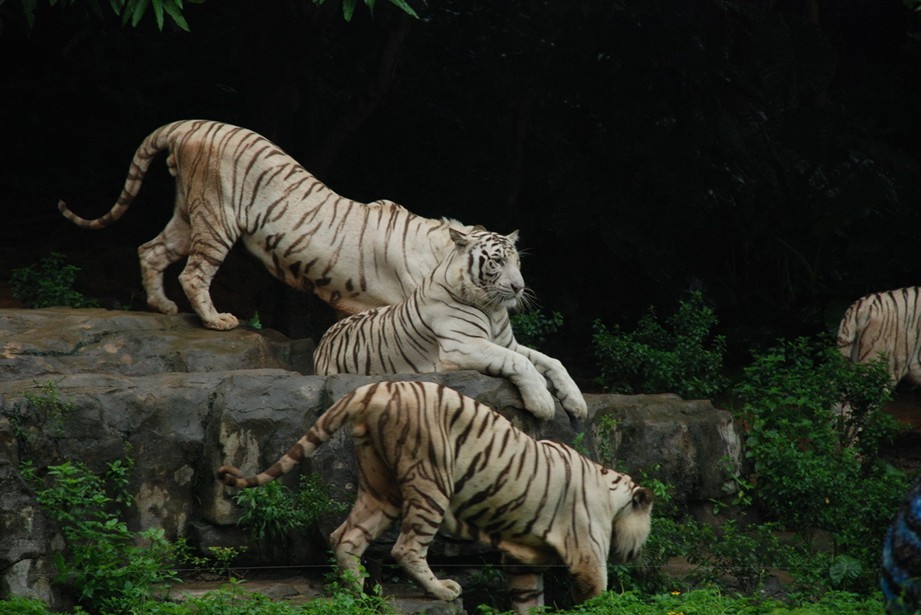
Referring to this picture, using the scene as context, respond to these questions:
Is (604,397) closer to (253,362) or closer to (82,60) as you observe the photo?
(253,362)

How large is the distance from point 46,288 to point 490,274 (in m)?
3.46

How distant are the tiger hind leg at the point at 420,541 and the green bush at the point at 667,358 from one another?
324 cm

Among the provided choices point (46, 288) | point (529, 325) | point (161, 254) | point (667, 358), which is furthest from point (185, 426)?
point (667, 358)

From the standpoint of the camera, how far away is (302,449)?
566cm

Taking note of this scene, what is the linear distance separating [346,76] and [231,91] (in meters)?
1.03

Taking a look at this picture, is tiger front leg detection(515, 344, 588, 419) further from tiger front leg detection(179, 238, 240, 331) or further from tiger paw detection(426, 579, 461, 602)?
tiger front leg detection(179, 238, 240, 331)

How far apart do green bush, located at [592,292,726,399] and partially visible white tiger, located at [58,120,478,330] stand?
1.75 metres

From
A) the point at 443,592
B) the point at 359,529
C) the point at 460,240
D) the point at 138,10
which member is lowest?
the point at 443,592

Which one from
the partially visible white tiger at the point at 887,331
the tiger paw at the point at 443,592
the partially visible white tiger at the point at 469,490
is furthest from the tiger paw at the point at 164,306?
the partially visible white tiger at the point at 887,331

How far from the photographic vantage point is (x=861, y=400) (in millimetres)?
8336

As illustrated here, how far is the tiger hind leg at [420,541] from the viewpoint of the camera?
5.80 meters

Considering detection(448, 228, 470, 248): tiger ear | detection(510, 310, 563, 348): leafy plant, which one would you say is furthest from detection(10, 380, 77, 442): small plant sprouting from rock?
detection(510, 310, 563, 348): leafy plant

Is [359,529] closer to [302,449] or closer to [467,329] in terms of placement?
[302,449]

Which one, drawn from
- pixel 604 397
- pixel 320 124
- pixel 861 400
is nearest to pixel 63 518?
pixel 604 397
